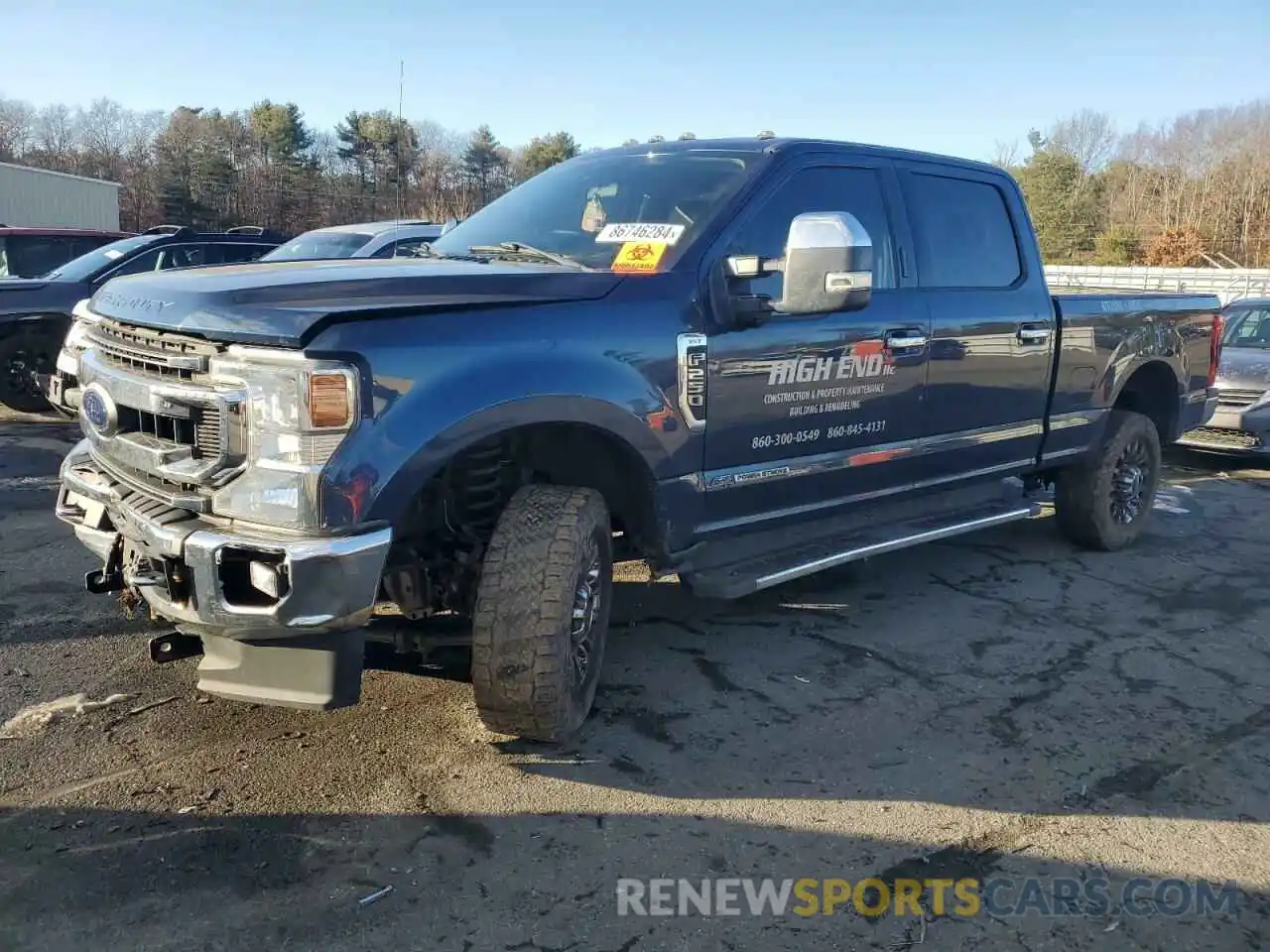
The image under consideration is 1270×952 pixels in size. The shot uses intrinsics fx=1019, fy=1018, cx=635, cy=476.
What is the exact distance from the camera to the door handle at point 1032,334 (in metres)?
5.02

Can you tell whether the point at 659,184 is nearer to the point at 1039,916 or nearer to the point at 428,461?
the point at 428,461

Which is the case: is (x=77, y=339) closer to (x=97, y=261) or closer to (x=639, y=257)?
(x=639, y=257)

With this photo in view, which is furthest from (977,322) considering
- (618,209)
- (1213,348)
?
(1213,348)

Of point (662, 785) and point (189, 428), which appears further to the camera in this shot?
point (662, 785)

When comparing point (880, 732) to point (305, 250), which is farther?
point (305, 250)

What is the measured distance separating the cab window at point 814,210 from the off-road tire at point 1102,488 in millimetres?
2190

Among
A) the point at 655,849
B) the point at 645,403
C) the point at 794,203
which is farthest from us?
the point at 794,203

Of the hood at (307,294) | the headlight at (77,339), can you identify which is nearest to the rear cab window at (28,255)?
the headlight at (77,339)

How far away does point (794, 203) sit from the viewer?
13.3ft

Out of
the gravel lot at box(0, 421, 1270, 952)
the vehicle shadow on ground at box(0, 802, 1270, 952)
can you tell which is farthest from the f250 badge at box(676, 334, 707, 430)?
the vehicle shadow on ground at box(0, 802, 1270, 952)

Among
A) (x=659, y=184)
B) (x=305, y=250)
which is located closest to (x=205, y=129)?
(x=305, y=250)

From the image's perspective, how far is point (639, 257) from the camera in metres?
3.63

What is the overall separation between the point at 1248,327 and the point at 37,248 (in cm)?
1312

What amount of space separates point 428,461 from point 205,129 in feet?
150
